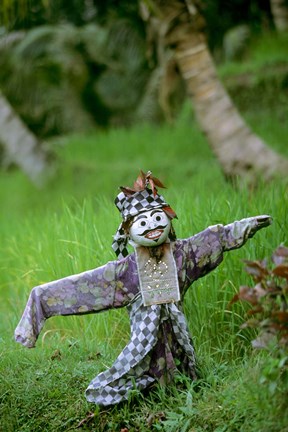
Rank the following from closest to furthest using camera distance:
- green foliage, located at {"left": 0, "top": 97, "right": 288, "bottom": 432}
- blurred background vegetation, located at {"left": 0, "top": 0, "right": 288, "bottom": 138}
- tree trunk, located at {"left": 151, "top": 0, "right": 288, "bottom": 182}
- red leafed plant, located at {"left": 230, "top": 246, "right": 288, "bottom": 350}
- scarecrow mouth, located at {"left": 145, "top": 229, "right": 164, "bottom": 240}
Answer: red leafed plant, located at {"left": 230, "top": 246, "right": 288, "bottom": 350}
green foliage, located at {"left": 0, "top": 97, "right": 288, "bottom": 432}
scarecrow mouth, located at {"left": 145, "top": 229, "right": 164, "bottom": 240}
tree trunk, located at {"left": 151, "top": 0, "right": 288, "bottom": 182}
blurred background vegetation, located at {"left": 0, "top": 0, "right": 288, "bottom": 138}

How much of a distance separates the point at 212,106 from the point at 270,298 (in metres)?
4.47

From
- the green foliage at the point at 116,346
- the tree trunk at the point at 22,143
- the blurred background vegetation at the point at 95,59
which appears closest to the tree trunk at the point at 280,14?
the blurred background vegetation at the point at 95,59

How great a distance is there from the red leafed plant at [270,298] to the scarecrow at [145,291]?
2.14ft

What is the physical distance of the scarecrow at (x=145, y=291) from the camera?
13.2 feet

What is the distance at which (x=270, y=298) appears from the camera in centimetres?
346

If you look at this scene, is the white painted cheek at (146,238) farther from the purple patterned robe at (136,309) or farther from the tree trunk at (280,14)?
the tree trunk at (280,14)

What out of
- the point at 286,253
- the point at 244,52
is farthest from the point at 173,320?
the point at 244,52

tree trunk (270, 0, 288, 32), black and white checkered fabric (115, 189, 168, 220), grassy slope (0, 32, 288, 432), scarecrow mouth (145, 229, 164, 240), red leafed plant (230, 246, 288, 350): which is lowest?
grassy slope (0, 32, 288, 432)

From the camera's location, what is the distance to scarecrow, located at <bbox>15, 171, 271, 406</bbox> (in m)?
4.03

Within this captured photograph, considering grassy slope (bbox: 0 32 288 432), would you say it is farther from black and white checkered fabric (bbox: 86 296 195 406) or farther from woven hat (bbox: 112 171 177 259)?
woven hat (bbox: 112 171 177 259)

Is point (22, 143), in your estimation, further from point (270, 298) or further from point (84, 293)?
point (270, 298)

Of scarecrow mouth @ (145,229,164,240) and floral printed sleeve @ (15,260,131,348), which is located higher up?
scarecrow mouth @ (145,229,164,240)

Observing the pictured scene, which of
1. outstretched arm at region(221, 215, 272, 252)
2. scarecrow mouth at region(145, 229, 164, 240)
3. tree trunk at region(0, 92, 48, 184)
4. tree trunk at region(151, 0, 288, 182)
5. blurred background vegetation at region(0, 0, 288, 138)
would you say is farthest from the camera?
blurred background vegetation at region(0, 0, 288, 138)

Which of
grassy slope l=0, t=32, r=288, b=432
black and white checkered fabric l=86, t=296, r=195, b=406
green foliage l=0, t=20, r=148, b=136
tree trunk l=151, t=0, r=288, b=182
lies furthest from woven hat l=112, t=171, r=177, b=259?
green foliage l=0, t=20, r=148, b=136
